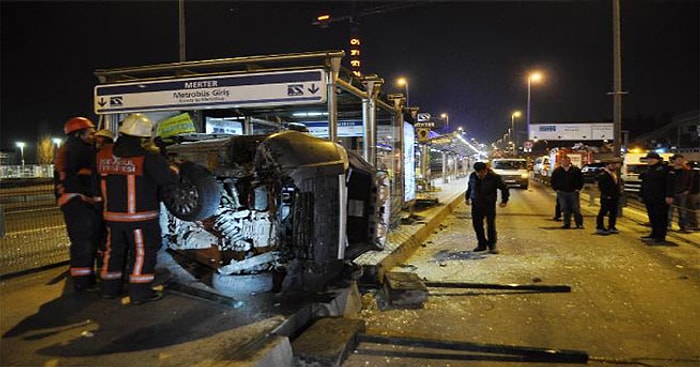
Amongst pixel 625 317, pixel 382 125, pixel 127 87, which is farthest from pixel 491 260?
pixel 127 87

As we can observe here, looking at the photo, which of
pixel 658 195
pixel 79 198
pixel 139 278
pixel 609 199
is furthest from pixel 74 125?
pixel 609 199

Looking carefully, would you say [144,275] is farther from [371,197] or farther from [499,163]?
[499,163]

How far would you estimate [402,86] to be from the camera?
42.3 m

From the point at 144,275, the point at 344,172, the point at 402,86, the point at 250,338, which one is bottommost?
the point at 250,338

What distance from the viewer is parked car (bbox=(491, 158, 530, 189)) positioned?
95.3ft

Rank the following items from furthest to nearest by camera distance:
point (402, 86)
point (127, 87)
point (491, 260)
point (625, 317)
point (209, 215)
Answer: point (402, 86) < point (491, 260) < point (127, 87) < point (625, 317) < point (209, 215)

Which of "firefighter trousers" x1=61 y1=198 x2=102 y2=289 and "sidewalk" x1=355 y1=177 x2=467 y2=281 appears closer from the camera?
"firefighter trousers" x1=61 y1=198 x2=102 y2=289

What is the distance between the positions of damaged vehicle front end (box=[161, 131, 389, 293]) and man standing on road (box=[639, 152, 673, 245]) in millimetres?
7612

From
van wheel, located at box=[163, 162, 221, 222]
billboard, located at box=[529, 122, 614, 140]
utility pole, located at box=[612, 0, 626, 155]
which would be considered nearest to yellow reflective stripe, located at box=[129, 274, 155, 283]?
van wheel, located at box=[163, 162, 221, 222]

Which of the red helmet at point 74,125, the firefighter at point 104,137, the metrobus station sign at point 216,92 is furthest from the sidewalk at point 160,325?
the metrobus station sign at point 216,92

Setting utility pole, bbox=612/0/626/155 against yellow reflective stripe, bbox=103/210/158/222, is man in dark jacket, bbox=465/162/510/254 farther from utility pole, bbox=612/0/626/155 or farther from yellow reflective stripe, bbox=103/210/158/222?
utility pole, bbox=612/0/626/155

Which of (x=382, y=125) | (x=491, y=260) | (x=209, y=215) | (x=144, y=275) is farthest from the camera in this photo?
(x=382, y=125)

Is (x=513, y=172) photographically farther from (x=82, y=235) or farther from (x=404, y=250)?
(x=82, y=235)

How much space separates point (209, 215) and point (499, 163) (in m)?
26.8
